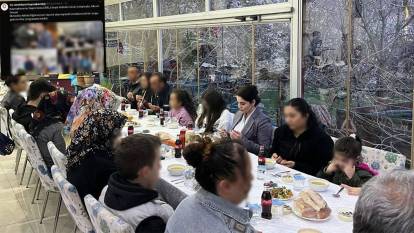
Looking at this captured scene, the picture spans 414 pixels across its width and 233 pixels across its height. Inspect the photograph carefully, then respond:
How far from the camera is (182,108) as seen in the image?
5000 millimetres

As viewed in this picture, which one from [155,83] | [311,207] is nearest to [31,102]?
[155,83]

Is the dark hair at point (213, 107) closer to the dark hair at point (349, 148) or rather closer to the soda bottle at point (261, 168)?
the soda bottle at point (261, 168)

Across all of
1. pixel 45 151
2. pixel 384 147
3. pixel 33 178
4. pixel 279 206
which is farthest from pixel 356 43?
pixel 33 178

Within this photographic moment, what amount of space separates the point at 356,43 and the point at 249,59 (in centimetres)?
158

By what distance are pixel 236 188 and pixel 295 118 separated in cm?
191

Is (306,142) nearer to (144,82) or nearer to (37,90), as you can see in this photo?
(37,90)

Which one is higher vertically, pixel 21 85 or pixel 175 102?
pixel 21 85

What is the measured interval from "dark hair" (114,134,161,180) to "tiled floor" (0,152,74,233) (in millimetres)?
1978

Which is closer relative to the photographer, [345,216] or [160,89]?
[345,216]

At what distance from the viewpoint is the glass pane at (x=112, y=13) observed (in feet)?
30.1

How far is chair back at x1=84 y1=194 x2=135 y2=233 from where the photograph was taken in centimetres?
173

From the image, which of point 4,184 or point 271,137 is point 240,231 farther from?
point 4,184

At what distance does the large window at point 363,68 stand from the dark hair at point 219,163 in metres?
2.25

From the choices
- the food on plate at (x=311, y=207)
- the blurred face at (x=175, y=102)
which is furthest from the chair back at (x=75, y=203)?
the blurred face at (x=175, y=102)
